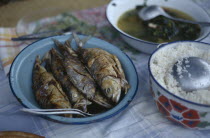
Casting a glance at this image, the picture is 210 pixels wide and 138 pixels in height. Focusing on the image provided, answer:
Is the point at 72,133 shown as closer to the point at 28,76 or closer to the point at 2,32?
the point at 28,76

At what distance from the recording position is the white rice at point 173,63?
89 cm

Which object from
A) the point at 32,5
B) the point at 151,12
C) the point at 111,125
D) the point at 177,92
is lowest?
the point at 111,125

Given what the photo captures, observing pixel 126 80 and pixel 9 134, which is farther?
pixel 126 80

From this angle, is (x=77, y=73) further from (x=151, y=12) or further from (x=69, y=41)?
(x=151, y=12)

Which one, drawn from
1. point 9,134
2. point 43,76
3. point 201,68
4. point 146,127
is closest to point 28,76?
point 43,76

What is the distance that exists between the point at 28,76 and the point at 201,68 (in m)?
0.84

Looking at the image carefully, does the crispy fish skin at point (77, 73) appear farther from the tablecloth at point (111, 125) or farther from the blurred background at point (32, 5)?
the blurred background at point (32, 5)

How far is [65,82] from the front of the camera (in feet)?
3.69

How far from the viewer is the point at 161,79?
0.97 meters

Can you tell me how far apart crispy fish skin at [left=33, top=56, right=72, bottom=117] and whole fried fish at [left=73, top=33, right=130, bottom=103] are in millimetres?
192

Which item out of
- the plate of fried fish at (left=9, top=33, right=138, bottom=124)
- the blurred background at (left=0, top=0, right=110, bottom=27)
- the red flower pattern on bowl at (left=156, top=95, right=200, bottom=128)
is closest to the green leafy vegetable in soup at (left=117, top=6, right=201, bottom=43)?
the plate of fried fish at (left=9, top=33, right=138, bottom=124)

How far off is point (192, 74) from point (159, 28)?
2.04ft

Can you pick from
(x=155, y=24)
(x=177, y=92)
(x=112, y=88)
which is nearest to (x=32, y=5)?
(x=155, y=24)

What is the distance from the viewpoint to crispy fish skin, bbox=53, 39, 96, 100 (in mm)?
1063
